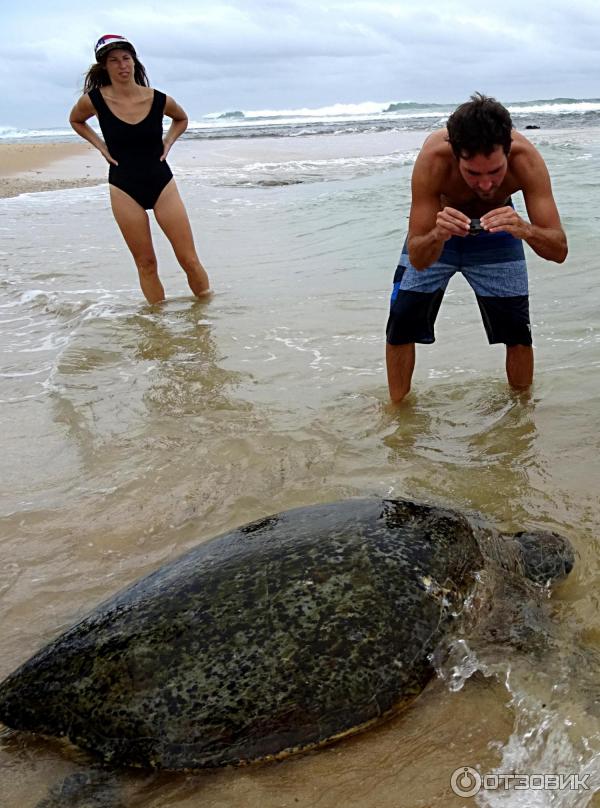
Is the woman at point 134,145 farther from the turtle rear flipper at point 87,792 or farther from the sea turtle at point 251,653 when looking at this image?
the turtle rear flipper at point 87,792

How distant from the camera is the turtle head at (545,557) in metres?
2.61

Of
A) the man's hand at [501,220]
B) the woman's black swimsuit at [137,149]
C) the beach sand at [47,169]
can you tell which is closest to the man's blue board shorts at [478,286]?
the man's hand at [501,220]

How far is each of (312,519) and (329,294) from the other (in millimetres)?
4683

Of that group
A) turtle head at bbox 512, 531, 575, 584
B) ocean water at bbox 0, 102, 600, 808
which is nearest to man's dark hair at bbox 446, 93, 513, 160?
ocean water at bbox 0, 102, 600, 808

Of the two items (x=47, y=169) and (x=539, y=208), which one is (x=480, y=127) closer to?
(x=539, y=208)

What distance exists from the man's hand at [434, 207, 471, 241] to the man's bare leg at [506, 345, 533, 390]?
1.14 meters

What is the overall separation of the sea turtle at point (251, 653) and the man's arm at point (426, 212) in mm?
1757

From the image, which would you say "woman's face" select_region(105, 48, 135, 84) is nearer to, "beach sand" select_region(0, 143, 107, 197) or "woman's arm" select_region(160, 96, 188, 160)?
"woman's arm" select_region(160, 96, 188, 160)

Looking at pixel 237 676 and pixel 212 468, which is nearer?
pixel 237 676

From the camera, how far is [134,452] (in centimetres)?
393

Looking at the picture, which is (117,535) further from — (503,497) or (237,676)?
(503,497)

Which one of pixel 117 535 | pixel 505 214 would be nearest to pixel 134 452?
pixel 117 535

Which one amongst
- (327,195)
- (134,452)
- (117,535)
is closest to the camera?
(117,535)

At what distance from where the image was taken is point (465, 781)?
191cm
